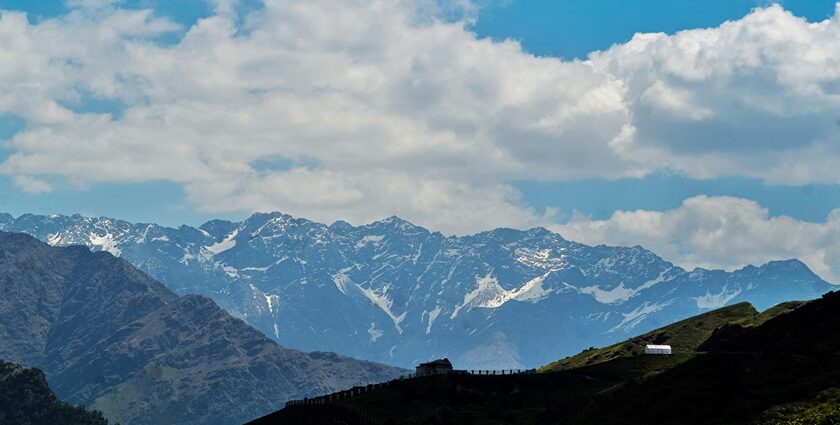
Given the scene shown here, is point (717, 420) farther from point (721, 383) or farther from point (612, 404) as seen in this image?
point (612, 404)

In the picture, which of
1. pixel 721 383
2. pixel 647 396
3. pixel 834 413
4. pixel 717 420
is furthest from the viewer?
pixel 647 396

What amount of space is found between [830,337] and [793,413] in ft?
192

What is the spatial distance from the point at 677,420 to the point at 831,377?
2207cm

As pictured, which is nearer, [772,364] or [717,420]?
[717,420]

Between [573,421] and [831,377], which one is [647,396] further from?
[831,377]

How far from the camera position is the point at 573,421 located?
19562cm

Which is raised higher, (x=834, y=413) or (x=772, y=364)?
(x=772, y=364)

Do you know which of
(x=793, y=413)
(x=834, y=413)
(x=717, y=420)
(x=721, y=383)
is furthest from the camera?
(x=721, y=383)

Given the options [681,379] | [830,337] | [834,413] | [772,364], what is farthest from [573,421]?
[834,413]

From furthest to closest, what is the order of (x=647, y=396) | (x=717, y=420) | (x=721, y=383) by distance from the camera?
(x=647, y=396)
(x=721, y=383)
(x=717, y=420)

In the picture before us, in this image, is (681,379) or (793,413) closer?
(793,413)

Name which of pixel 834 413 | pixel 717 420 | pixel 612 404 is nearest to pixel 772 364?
pixel 612 404

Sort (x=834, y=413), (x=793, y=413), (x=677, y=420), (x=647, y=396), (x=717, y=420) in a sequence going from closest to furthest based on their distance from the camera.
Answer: (x=834, y=413) < (x=793, y=413) < (x=717, y=420) < (x=677, y=420) < (x=647, y=396)

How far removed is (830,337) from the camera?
197875 mm
